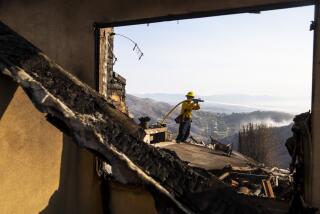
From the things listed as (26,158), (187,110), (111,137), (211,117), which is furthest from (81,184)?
(211,117)

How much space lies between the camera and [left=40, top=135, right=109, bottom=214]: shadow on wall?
4812mm

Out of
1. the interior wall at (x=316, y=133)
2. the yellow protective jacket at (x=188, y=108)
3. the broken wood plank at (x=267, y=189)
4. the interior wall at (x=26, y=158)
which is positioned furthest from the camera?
the yellow protective jacket at (x=188, y=108)

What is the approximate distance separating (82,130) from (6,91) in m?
1.39

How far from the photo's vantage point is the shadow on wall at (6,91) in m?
3.63

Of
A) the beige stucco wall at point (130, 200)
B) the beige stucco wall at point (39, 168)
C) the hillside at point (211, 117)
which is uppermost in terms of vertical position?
the beige stucco wall at point (39, 168)

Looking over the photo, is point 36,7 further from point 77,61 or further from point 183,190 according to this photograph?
point 183,190

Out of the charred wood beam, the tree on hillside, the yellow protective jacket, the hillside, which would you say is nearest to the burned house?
the charred wood beam

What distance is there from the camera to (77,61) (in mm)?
4855

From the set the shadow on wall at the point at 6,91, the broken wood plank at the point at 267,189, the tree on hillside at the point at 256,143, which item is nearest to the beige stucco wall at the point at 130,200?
the shadow on wall at the point at 6,91

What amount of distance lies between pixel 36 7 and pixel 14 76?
7.61 ft

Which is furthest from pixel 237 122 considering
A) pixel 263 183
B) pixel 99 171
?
pixel 99 171

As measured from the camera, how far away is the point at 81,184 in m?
Answer: 4.92

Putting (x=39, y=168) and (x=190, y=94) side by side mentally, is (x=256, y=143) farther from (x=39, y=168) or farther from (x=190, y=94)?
(x=39, y=168)

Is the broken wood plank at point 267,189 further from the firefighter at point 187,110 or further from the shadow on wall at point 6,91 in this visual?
the shadow on wall at point 6,91
